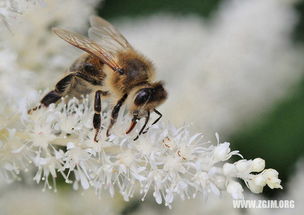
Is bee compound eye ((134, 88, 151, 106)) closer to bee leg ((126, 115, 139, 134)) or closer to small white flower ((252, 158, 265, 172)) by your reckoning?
bee leg ((126, 115, 139, 134))

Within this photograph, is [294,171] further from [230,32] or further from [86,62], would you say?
[86,62]

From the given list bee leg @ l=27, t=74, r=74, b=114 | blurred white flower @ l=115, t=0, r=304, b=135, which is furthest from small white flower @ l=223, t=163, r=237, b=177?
blurred white flower @ l=115, t=0, r=304, b=135

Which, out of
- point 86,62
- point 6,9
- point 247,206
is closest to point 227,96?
point 247,206

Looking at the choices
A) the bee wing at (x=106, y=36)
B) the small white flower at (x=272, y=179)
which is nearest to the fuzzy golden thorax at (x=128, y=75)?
the bee wing at (x=106, y=36)

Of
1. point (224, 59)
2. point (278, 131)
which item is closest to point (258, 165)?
point (224, 59)

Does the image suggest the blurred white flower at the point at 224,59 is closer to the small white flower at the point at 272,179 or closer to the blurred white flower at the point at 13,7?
the small white flower at the point at 272,179

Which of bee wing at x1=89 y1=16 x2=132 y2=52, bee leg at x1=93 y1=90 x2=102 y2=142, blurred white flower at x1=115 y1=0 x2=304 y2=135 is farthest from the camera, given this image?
blurred white flower at x1=115 y1=0 x2=304 y2=135
